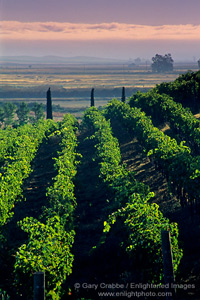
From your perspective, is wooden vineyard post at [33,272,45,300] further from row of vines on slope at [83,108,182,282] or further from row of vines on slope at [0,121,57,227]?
row of vines on slope at [0,121,57,227]

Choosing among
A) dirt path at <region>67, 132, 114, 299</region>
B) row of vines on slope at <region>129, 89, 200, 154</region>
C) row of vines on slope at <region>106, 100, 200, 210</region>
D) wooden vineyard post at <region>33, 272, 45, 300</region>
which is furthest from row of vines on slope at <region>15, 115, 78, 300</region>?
row of vines on slope at <region>129, 89, 200, 154</region>

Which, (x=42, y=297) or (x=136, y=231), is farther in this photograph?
(x=136, y=231)

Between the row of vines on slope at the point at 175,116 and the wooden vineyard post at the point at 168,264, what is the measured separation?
1876 centimetres

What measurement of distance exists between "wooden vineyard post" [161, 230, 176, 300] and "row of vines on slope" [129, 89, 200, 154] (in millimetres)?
18763

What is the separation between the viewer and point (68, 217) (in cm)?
1794

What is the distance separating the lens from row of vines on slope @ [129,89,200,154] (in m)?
30.5

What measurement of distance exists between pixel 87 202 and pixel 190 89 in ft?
98.1

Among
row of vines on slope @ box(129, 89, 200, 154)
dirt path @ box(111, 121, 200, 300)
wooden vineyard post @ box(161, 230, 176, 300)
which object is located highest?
row of vines on slope @ box(129, 89, 200, 154)

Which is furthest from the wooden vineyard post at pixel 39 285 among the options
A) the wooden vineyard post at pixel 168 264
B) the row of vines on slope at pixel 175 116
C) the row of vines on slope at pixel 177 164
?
the row of vines on slope at pixel 175 116

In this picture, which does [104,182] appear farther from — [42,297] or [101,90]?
[101,90]

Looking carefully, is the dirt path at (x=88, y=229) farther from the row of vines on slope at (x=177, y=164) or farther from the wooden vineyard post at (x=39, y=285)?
the wooden vineyard post at (x=39, y=285)

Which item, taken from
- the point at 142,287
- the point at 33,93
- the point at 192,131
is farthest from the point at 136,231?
the point at 33,93

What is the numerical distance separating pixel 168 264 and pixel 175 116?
2570 cm

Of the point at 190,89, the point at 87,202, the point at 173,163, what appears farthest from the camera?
the point at 190,89
